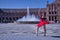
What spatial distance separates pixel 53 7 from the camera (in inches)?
2958

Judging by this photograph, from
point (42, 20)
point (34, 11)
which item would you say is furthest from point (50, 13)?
point (42, 20)

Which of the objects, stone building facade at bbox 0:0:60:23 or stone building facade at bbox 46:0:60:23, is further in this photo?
stone building facade at bbox 0:0:60:23

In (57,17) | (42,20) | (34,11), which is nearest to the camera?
(42,20)

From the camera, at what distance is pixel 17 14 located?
87312mm

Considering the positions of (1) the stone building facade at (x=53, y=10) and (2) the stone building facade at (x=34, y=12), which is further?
(2) the stone building facade at (x=34, y=12)

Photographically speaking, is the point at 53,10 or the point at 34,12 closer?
the point at 53,10

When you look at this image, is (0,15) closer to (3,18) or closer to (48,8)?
(3,18)

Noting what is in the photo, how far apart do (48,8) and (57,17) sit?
5.75 meters

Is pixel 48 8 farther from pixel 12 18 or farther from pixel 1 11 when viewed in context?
pixel 1 11

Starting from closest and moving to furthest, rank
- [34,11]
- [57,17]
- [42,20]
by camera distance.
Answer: [42,20]
[57,17]
[34,11]

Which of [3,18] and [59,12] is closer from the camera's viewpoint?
[59,12]

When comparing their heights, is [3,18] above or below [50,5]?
below

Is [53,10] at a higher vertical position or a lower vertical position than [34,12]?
higher

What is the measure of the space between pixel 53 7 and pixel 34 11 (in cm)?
1266
